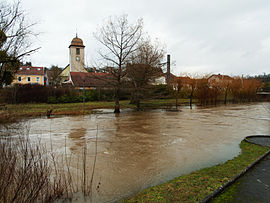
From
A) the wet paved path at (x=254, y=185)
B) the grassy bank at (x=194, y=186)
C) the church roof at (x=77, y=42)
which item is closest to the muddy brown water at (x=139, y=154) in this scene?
the grassy bank at (x=194, y=186)

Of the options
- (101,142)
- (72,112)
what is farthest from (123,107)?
(101,142)

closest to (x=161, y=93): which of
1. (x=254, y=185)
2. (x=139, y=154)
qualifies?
(x=139, y=154)

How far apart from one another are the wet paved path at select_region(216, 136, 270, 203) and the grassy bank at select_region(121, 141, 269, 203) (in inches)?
8.7

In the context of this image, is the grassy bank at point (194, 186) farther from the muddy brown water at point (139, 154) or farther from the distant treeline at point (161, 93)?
the distant treeline at point (161, 93)

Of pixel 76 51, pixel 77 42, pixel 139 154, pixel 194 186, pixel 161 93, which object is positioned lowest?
pixel 139 154

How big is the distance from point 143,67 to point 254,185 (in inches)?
653

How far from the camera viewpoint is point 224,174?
4738 millimetres

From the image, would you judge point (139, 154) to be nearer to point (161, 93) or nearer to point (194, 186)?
point (194, 186)

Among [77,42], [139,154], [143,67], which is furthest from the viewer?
[77,42]

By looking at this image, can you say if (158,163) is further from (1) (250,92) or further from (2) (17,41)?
(1) (250,92)

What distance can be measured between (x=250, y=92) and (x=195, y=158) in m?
39.0

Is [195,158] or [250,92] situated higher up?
[250,92]

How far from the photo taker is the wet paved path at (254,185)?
3777 millimetres

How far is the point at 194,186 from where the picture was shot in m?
4.16
